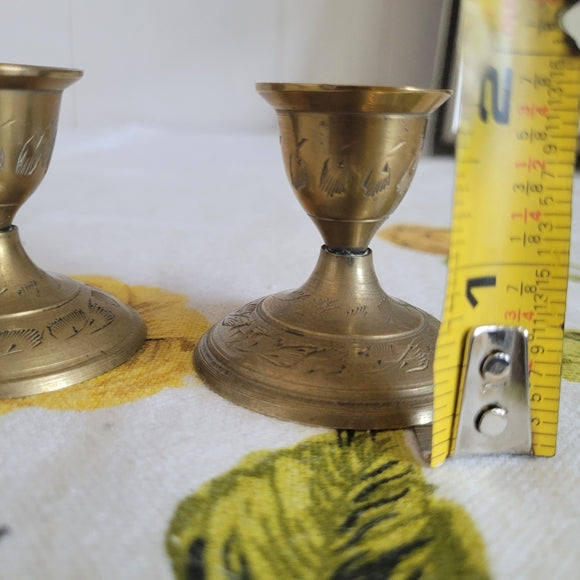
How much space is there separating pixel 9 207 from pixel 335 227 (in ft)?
0.68

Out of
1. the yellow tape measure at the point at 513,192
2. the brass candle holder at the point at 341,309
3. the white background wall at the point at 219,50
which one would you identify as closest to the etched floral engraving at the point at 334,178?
the brass candle holder at the point at 341,309

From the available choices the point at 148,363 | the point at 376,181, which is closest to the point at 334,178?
the point at 376,181

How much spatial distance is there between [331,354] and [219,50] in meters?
1.08

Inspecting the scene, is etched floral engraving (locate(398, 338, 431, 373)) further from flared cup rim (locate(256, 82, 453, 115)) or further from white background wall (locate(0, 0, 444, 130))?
white background wall (locate(0, 0, 444, 130))

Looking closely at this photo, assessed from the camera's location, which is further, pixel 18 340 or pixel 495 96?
pixel 18 340

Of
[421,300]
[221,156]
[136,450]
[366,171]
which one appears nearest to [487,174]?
[366,171]

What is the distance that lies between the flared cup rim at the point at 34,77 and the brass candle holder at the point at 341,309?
0.12 m

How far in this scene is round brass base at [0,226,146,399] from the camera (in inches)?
16.0

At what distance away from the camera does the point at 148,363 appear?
462 mm

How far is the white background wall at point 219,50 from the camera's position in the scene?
1.30 metres

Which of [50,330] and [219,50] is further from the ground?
[219,50]

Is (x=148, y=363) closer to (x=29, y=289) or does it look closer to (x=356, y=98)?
(x=29, y=289)

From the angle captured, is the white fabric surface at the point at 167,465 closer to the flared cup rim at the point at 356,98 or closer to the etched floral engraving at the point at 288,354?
the etched floral engraving at the point at 288,354

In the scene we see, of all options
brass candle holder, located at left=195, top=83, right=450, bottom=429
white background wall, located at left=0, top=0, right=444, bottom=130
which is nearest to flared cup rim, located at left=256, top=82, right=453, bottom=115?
brass candle holder, located at left=195, top=83, right=450, bottom=429
